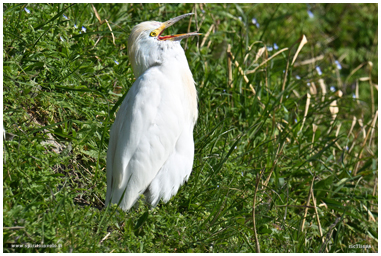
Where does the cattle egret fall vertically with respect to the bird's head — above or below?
below

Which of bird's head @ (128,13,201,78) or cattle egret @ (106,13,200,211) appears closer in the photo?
cattle egret @ (106,13,200,211)

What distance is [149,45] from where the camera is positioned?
3.34 m

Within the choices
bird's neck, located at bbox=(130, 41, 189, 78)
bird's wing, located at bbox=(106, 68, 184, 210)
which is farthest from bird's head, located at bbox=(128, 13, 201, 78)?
bird's wing, located at bbox=(106, 68, 184, 210)

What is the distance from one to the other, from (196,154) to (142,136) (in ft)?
2.98

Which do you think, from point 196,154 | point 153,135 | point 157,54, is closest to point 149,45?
point 157,54

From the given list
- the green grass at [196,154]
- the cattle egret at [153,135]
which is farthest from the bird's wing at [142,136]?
the green grass at [196,154]

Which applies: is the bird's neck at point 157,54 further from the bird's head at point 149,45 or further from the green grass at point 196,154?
the green grass at point 196,154

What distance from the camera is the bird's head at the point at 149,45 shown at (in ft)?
10.9

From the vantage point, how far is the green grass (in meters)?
2.79

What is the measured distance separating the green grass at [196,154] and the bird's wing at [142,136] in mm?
149

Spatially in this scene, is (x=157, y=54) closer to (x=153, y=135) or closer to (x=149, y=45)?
(x=149, y=45)

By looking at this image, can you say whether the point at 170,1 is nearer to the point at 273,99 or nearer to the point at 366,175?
the point at 273,99

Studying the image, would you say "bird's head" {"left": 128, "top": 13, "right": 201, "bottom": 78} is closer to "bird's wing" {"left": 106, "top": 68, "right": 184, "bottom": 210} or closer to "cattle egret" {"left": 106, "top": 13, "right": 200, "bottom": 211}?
"cattle egret" {"left": 106, "top": 13, "right": 200, "bottom": 211}

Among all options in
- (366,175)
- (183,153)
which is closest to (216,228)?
(183,153)
